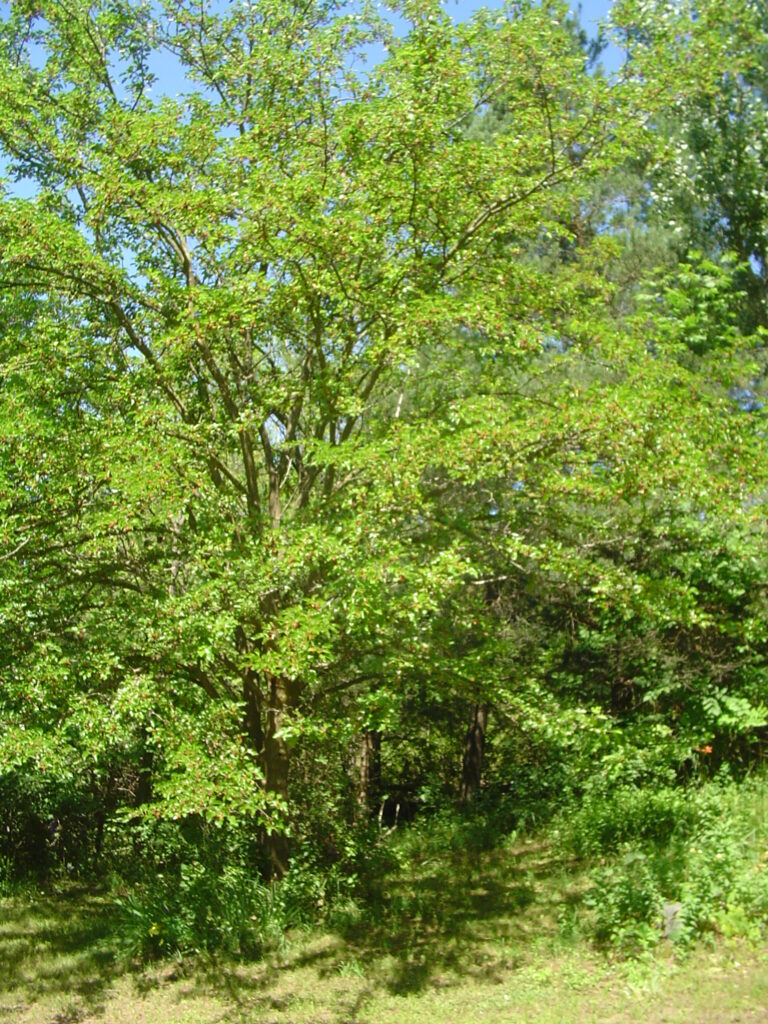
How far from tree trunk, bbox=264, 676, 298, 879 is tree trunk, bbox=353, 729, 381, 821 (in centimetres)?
222

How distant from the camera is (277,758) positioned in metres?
10.7

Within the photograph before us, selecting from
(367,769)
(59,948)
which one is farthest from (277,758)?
(367,769)

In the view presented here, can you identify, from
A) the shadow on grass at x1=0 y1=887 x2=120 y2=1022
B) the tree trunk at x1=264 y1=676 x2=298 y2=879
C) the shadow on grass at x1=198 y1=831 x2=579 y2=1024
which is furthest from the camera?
the tree trunk at x1=264 y1=676 x2=298 y2=879

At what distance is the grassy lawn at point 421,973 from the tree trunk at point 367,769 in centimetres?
176

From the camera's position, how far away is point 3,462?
8.22 meters

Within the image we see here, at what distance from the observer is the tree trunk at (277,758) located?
34.0ft

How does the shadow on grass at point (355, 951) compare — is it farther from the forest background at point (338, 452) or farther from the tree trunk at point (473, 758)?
the tree trunk at point (473, 758)

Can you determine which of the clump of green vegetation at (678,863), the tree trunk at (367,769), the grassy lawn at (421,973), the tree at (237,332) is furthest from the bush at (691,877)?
the tree trunk at (367,769)

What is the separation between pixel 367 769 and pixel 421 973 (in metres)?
5.48

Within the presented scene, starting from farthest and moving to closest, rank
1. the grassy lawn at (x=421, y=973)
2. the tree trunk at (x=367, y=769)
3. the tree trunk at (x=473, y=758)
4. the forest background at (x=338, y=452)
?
the tree trunk at (x=473, y=758)
the tree trunk at (x=367, y=769)
the forest background at (x=338, y=452)
the grassy lawn at (x=421, y=973)

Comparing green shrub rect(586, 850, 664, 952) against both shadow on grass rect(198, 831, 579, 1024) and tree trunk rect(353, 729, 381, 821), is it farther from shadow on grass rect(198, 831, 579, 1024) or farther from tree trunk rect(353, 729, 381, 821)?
tree trunk rect(353, 729, 381, 821)

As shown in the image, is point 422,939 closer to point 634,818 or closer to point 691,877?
point 634,818

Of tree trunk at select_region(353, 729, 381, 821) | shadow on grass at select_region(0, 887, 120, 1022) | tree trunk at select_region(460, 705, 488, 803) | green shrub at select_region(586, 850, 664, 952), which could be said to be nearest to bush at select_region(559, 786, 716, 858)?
green shrub at select_region(586, 850, 664, 952)

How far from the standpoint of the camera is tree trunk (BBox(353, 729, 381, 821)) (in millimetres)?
14016
